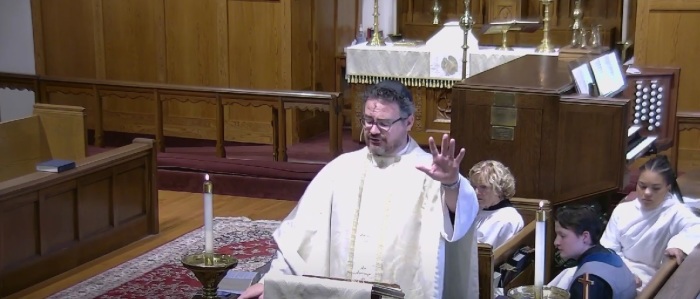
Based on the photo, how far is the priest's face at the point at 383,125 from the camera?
3.58m

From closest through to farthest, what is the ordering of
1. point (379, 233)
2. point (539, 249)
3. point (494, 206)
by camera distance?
1. point (539, 249)
2. point (379, 233)
3. point (494, 206)

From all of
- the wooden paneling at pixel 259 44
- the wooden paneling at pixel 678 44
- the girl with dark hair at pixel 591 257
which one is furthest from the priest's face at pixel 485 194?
the wooden paneling at pixel 259 44

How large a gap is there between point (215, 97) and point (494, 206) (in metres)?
4.67

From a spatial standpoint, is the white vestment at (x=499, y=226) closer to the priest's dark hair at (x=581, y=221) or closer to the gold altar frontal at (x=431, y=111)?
the priest's dark hair at (x=581, y=221)

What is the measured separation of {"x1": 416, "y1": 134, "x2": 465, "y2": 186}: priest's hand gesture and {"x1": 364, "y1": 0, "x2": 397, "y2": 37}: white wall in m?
7.31

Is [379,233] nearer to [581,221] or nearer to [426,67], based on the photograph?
[581,221]

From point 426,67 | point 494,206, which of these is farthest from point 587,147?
point 426,67

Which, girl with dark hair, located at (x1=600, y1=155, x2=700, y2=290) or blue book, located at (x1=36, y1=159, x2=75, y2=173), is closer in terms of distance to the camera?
girl with dark hair, located at (x1=600, y1=155, x2=700, y2=290)

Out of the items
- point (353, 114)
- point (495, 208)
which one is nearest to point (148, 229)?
point (353, 114)

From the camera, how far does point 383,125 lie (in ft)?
11.9

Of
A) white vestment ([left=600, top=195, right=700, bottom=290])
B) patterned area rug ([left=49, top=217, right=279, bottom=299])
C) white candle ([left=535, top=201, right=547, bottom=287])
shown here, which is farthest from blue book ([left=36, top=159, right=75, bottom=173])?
white candle ([left=535, top=201, right=547, bottom=287])

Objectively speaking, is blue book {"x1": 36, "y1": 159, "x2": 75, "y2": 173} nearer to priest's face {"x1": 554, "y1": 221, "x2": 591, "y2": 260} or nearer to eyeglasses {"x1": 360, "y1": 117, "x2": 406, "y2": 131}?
eyeglasses {"x1": 360, "y1": 117, "x2": 406, "y2": 131}

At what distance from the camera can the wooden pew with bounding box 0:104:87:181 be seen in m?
7.33

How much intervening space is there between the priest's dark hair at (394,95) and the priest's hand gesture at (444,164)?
343 mm
